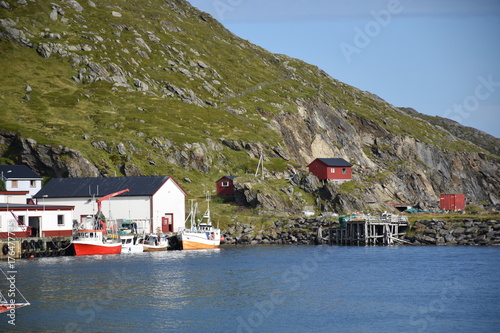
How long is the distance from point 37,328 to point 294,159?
425 feet

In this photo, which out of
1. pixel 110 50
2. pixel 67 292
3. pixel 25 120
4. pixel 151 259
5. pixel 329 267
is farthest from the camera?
pixel 110 50

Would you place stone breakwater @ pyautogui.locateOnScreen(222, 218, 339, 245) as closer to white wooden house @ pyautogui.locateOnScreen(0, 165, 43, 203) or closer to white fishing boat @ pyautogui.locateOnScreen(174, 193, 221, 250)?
white fishing boat @ pyautogui.locateOnScreen(174, 193, 221, 250)

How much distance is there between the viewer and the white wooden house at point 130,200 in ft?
335

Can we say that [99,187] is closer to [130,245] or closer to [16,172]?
[130,245]

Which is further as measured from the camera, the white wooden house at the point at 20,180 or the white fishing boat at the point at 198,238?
the white wooden house at the point at 20,180

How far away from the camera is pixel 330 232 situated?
106812 mm

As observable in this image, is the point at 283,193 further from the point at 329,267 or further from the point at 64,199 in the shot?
the point at 329,267

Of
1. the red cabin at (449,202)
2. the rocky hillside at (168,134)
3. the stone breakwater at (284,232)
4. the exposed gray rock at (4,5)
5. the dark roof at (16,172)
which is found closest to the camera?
the stone breakwater at (284,232)

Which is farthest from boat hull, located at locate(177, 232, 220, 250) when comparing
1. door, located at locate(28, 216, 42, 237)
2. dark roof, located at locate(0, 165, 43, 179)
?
dark roof, located at locate(0, 165, 43, 179)

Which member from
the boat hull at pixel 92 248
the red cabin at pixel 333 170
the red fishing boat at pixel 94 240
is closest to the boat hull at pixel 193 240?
the red fishing boat at pixel 94 240

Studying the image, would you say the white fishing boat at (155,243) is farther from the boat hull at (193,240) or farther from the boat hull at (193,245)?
the boat hull at (193,245)

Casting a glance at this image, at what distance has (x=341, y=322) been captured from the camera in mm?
48531

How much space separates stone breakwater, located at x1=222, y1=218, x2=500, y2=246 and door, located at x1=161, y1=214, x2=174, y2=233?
9.41 meters

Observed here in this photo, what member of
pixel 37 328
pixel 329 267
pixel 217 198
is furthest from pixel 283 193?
pixel 37 328
